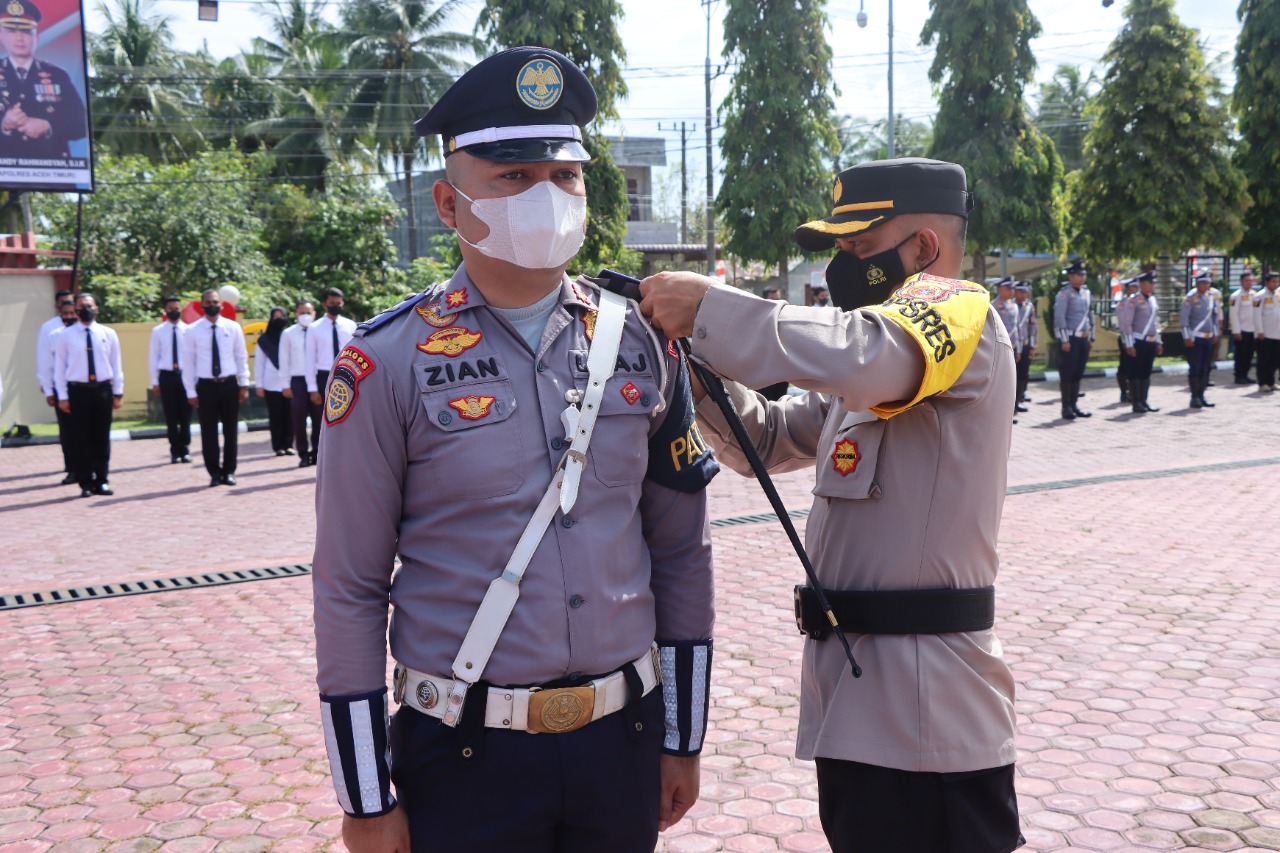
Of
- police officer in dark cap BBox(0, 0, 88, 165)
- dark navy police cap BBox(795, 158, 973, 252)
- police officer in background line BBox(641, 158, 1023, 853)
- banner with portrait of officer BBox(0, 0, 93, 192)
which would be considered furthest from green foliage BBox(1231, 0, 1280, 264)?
police officer in background line BBox(641, 158, 1023, 853)

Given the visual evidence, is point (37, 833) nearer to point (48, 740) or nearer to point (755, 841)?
point (48, 740)

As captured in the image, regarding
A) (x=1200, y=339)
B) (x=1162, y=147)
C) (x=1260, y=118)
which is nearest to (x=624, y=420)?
(x=1200, y=339)

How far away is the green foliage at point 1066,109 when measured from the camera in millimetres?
47531

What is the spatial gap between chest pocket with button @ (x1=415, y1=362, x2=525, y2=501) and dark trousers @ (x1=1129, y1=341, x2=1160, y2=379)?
15294mm

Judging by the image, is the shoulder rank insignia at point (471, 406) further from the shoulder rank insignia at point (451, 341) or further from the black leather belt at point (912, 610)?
the black leather belt at point (912, 610)

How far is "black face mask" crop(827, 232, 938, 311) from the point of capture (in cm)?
243

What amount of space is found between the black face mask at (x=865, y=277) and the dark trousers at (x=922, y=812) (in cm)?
95

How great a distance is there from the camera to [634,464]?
2.14m

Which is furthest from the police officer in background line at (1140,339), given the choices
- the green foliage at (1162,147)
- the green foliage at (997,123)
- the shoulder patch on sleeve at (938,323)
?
the shoulder patch on sleeve at (938,323)

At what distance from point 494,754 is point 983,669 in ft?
3.16

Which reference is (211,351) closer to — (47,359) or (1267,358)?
(47,359)

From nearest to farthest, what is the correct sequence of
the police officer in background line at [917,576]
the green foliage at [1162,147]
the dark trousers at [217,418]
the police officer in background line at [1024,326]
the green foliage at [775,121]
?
the police officer in background line at [917,576] < the dark trousers at [217,418] < the police officer in background line at [1024,326] < the green foliage at [1162,147] < the green foliage at [775,121]

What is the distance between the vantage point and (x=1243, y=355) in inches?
796

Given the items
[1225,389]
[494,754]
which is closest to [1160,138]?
[1225,389]
